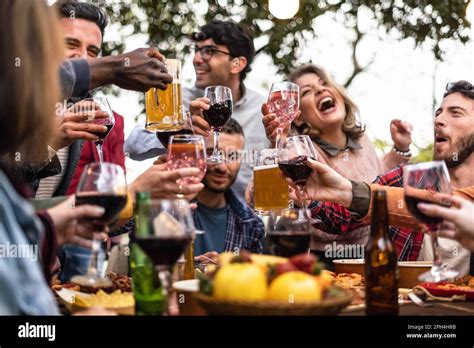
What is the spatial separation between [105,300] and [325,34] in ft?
17.3

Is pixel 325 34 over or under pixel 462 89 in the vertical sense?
over

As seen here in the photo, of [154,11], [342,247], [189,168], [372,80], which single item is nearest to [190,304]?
[189,168]

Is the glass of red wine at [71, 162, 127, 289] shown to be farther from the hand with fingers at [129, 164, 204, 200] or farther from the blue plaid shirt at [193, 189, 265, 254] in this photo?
the blue plaid shirt at [193, 189, 265, 254]

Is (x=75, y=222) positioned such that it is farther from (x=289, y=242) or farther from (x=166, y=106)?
(x=166, y=106)

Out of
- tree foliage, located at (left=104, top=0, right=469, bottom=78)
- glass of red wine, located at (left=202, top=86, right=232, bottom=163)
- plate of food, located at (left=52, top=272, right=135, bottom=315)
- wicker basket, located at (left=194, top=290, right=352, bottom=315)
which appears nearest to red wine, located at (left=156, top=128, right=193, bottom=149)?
glass of red wine, located at (left=202, top=86, right=232, bottom=163)

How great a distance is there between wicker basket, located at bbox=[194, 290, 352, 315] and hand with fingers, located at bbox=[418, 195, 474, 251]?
1.10 ft

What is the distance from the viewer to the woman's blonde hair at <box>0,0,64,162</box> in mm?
1264

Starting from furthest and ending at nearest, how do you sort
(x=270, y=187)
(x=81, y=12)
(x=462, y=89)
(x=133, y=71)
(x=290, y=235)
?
(x=81, y=12) < (x=462, y=89) < (x=270, y=187) < (x=133, y=71) < (x=290, y=235)

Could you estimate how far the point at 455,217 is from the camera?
4.83 ft

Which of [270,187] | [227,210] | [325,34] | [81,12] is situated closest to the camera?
[270,187]

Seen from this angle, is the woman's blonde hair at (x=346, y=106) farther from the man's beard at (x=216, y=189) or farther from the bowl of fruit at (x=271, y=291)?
the bowl of fruit at (x=271, y=291)

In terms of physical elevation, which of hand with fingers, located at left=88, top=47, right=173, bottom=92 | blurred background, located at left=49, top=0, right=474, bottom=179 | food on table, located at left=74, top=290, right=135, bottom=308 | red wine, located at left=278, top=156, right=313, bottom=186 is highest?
blurred background, located at left=49, top=0, right=474, bottom=179

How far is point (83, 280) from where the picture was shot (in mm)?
1369

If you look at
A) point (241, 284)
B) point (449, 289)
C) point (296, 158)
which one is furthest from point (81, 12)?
point (241, 284)
